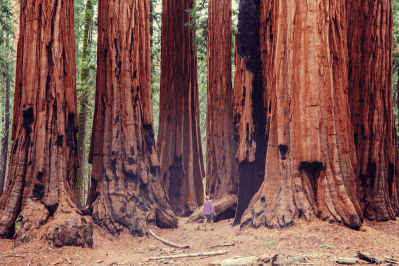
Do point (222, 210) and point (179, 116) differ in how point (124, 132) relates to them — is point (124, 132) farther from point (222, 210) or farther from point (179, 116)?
point (179, 116)

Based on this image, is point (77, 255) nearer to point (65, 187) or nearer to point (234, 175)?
point (65, 187)

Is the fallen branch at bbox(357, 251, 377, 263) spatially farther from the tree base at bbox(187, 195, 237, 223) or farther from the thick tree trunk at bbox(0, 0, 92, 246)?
the tree base at bbox(187, 195, 237, 223)

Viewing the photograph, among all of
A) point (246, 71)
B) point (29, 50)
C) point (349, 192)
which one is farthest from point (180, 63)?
point (349, 192)

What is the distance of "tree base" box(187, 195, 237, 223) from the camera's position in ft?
28.8

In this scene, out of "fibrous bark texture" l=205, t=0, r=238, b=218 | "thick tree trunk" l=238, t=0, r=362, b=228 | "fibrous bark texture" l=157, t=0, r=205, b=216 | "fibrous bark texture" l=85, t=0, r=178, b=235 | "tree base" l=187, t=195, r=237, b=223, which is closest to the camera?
"thick tree trunk" l=238, t=0, r=362, b=228

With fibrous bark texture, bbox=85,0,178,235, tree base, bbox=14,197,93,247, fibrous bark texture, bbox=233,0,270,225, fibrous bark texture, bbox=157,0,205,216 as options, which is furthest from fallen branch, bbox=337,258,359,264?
fibrous bark texture, bbox=157,0,205,216

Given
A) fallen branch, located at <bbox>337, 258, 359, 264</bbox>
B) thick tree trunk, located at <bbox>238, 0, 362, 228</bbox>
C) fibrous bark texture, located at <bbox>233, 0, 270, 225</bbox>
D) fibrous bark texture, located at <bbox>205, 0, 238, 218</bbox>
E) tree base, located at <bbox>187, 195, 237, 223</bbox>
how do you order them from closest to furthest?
fallen branch, located at <bbox>337, 258, 359, 264</bbox>, thick tree trunk, located at <bbox>238, 0, 362, 228</bbox>, fibrous bark texture, located at <bbox>233, 0, 270, 225</bbox>, tree base, located at <bbox>187, 195, 237, 223</bbox>, fibrous bark texture, located at <bbox>205, 0, 238, 218</bbox>

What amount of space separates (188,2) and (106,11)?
207 inches

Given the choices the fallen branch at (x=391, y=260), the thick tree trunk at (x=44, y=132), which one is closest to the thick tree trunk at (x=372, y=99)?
the fallen branch at (x=391, y=260)

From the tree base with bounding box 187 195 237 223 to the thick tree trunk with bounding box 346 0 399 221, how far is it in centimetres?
353

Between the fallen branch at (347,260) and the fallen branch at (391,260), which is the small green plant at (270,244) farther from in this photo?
the fallen branch at (391,260)

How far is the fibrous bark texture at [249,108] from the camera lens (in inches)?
283

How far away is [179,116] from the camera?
10711mm

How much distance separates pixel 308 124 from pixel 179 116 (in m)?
5.93
